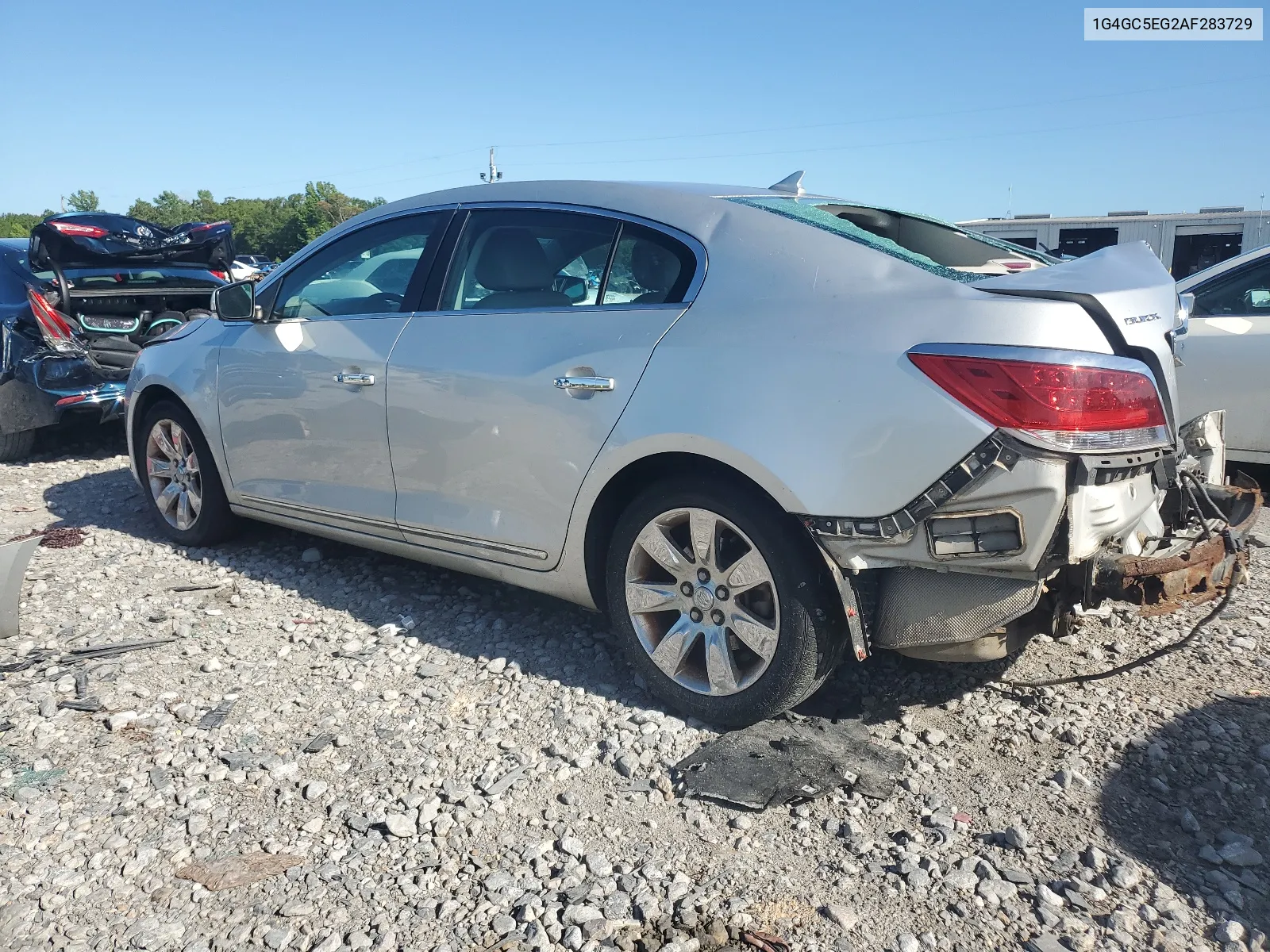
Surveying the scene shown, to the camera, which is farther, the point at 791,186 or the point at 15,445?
the point at 15,445

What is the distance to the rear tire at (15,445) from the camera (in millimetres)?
7332

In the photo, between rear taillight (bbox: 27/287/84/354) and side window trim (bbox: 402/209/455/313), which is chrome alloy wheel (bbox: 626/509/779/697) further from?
rear taillight (bbox: 27/287/84/354)

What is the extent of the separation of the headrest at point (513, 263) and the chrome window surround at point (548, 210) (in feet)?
0.36

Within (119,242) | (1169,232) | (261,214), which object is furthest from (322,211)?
(119,242)

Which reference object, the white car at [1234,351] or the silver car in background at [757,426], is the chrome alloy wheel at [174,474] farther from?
the white car at [1234,351]

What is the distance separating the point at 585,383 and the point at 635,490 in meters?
0.40

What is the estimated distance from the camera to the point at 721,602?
3211 millimetres

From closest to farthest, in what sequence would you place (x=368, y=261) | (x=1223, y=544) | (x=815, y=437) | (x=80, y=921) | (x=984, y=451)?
(x=80, y=921)
(x=984, y=451)
(x=815, y=437)
(x=1223, y=544)
(x=368, y=261)

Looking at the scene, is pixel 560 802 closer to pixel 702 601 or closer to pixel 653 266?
pixel 702 601

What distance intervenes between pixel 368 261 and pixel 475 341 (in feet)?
3.27

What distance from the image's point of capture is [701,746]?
10.5ft

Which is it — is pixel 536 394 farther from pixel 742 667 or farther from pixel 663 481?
pixel 742 667

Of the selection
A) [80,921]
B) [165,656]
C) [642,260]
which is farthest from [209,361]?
[80,921]

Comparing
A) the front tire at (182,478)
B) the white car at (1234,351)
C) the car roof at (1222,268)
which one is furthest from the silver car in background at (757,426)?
the car roof at (1222,268)
